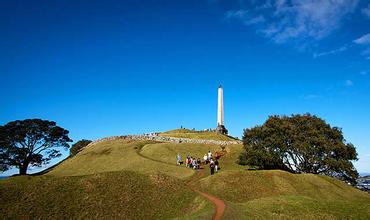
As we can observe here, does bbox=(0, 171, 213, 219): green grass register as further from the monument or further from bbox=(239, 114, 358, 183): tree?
the monument

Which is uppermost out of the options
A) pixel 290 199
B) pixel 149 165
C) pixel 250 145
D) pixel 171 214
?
pixel 250 145

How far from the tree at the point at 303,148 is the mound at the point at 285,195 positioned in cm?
734

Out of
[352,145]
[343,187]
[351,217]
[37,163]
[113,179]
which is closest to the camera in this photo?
[351,217]

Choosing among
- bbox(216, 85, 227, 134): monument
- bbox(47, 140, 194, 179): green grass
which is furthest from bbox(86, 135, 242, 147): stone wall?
bbox(216, 85, 227, 134): monument

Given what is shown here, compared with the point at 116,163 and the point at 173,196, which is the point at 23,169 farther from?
the point at 173,196

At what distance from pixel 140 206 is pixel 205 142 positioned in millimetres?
50637

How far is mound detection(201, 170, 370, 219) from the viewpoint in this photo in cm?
2966

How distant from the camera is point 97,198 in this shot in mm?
33656

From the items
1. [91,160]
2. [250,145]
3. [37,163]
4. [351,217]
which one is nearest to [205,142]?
[250,145]

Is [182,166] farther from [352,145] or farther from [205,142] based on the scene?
[352,145]

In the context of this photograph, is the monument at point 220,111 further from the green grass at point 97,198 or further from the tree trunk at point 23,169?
the green grass at point 97,198

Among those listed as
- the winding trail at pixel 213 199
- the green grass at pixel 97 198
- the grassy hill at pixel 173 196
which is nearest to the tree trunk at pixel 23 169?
the grassy hill at pixel 173 196

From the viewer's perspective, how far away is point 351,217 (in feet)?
96.3

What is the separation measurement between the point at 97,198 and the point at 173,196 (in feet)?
27.6
